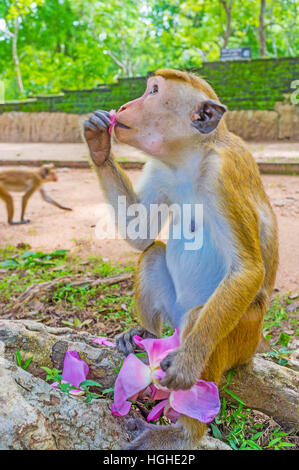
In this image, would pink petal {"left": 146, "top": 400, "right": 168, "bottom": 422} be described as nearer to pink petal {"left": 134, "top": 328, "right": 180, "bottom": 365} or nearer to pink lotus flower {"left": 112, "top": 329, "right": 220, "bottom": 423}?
pink lotus flower {"left": 112, "top": 329, "right": 220, "bottom": 423}

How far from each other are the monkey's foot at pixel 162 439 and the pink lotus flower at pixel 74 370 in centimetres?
34

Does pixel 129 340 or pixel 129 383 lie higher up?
pixel 129 383

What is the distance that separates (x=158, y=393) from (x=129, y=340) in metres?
0.54

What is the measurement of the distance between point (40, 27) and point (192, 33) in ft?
33.0

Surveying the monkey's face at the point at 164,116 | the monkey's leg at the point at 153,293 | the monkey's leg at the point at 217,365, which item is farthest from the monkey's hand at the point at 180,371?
the monkey's face at the point at 164,116

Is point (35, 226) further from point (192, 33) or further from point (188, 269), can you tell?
point (192, 33)

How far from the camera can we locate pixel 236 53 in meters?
16.2

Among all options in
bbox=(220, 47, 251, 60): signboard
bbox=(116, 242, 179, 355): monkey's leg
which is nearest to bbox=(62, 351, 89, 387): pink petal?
bbox=(116, 242, 179, 355): monkey's leg

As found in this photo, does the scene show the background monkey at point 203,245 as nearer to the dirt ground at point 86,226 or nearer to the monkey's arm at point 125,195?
the monkey's arm at point 125,195

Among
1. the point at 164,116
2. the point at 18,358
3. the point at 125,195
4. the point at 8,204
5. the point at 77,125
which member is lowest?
the point at 77,125

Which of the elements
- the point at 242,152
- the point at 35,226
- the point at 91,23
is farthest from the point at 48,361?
the point at 91,23

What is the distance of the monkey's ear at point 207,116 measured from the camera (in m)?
2.16

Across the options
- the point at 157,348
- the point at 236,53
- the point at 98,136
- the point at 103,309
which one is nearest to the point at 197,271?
the point at 157,348

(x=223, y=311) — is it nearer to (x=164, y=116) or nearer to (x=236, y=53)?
(x=164, y=116)
